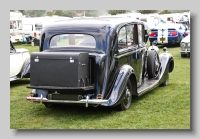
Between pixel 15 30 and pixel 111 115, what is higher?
pixel 15 30

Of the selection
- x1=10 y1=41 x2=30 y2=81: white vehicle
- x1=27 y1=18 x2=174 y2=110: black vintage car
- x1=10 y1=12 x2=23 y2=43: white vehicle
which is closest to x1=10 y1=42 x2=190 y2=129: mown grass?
x1=27 y1=18 x2=174 y2=110: black vintage car

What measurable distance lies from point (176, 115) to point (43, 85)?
2231 mm

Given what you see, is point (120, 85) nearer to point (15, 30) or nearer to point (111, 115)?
point (111, 115)

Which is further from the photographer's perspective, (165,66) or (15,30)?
(15,30)

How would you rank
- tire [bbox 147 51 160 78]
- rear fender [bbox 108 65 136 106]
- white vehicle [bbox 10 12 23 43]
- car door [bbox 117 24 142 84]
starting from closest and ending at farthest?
rear fender [bbox 108 65 136 106]
car door [bbox 117 24 142 84]
tire [bbox 147 51 160 78]
white vehicle [bbox 10 12 23 43]

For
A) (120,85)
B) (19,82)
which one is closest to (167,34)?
(19,82)

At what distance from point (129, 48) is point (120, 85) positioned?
1204mm

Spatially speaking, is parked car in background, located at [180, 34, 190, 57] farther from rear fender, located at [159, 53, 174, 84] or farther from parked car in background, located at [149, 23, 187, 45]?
rear fender, located at [159, 53, 174, 84]

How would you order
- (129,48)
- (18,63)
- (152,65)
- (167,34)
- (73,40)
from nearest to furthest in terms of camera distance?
(73,40), (129,48), (152,65), (18,63), (167,34)

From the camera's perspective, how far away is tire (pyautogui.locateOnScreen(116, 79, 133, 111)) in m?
7.07

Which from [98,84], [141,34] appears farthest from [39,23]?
[98,84]

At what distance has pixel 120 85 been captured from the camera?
6879mm

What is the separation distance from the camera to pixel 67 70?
6.39 meters

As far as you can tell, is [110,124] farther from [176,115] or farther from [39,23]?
[39,23]
